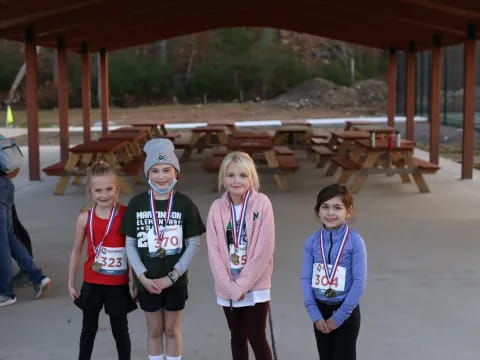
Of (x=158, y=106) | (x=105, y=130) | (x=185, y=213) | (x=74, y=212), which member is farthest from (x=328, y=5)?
(x=158, y=106)

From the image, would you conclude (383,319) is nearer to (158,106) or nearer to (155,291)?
(155,291)

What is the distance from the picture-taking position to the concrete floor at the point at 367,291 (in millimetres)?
4422

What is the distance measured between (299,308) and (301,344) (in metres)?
0.69

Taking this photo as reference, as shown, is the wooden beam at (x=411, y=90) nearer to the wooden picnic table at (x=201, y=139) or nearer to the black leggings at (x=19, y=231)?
the wooden picnic table at (x=201, y=139)

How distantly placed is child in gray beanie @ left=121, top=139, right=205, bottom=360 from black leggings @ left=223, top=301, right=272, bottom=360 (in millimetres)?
277

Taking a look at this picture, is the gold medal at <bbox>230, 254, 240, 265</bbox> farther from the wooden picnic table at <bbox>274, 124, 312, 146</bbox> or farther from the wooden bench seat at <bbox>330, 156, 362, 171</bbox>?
the wooden picnic table at <bbox>274, 124, 312, 146</bbox>

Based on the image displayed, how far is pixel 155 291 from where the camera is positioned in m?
3.58

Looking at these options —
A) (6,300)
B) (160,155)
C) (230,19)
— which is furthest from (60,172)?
(160,155)

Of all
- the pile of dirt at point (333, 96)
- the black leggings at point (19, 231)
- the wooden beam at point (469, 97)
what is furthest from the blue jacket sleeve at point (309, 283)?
the pile of dirt at point (333, 96)

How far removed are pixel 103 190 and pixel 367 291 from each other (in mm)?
2502

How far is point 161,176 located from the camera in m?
3.61

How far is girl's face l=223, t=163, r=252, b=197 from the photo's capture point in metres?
3.52

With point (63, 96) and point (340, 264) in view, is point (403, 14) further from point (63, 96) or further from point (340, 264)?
point (340, 264)

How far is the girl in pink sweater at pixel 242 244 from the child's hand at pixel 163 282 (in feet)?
0.70
